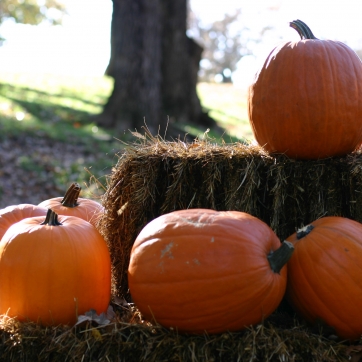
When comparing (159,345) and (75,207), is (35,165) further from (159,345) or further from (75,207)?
(159,345)

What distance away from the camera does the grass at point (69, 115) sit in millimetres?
8570

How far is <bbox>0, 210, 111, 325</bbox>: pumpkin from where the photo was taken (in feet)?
8.48

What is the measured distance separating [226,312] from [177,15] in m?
10.4

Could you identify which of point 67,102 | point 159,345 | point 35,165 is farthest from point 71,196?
point 67,102

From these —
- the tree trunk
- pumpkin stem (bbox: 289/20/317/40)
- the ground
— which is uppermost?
pumpkin stem (bbox: 289/20/317/40)

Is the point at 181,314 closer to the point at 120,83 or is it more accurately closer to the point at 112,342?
the point at 112,342

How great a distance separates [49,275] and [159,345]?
693 millimetres

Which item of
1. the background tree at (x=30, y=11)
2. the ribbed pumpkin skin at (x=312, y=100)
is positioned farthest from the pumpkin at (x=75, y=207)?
the background tree at (x=30, y=11)

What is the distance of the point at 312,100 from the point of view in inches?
116

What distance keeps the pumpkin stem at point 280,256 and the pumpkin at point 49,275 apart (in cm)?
94

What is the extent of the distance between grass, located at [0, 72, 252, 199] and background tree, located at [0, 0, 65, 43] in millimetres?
5538

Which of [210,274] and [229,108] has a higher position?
[210,274]

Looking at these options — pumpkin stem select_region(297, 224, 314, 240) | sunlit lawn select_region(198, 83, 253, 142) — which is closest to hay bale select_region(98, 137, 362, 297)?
pumpkin stem select_region(297, 224, 314, 240)

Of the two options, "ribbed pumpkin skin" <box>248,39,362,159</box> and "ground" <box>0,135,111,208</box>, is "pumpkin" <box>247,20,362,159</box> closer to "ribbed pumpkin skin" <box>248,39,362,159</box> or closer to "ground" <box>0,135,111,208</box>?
"ribbed pumpkin skin" <box>248,39,362,159</box>
